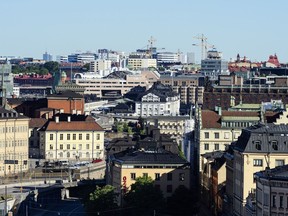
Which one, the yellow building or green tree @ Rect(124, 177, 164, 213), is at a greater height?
the yellow building

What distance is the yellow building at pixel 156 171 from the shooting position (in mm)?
81438

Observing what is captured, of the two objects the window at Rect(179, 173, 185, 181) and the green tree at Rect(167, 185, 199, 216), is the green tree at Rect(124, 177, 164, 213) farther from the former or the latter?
the window at Rect(179, 173, 185, 181)

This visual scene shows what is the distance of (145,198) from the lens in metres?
76.1

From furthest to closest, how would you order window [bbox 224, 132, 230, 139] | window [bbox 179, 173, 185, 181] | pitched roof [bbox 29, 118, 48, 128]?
pitched roof [bbox 29, 118, 48, 128] < window [bbox 224, 132, 230, 139] < window [bbox 179, 173, 185, 181]

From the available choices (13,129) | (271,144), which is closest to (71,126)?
(13,129)

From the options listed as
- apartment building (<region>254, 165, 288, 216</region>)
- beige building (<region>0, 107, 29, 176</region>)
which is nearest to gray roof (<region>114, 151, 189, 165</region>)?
apartment building (<region>254, 165, 288, 216</region>)

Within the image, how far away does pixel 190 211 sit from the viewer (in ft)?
253

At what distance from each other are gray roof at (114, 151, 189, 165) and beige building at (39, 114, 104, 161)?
3902cm

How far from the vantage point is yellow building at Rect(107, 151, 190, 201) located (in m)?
81.4

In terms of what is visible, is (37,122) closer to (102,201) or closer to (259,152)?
(102,201)

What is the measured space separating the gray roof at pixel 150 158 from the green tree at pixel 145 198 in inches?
144

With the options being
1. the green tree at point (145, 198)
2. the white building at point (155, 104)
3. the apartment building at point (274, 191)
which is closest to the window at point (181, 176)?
the green tree at point (145, 198)

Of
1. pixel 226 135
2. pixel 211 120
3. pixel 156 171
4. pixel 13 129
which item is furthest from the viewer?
pixel 13 129

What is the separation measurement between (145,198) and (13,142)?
1502 inches
